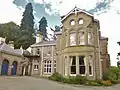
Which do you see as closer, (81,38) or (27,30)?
(81,38)

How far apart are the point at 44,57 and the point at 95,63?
51.9 ft

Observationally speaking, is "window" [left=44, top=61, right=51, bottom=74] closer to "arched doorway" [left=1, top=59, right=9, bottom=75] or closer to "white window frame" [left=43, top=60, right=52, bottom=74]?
"white window frame" [left=43, top=60, right=52, bottom=74]

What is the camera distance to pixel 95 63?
2159 cm

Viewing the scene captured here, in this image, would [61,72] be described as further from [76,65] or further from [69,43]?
[69,43]

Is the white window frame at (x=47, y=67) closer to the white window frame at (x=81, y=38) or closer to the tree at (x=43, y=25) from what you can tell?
the white window frame at (x=81, y=38)

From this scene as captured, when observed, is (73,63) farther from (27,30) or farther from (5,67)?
(27,30)

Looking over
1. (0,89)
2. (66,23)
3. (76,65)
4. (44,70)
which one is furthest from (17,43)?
(0,89)

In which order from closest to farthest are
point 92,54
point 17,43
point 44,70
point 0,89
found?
point 0,89
point 92,54
point 44,70
point 17,43

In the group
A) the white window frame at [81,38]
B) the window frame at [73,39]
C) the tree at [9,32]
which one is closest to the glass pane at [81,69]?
the white window frame at [81,38]

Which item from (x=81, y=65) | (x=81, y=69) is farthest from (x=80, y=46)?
(x=81, y=69)

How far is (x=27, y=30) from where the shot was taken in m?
57.0

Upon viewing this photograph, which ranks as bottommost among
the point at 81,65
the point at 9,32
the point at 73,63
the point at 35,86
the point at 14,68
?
the point at 35,86

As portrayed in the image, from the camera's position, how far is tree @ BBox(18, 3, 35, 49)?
50.8 metres

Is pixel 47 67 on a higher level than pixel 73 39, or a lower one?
lower
